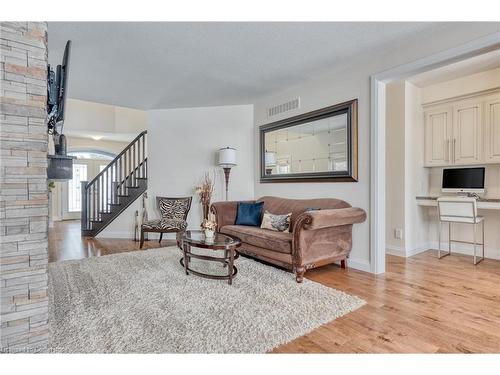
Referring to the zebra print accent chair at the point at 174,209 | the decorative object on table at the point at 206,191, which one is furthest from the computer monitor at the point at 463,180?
the zebra print accent chair at the point at 174,209

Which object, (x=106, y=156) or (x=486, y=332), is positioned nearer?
(x=486, y=332)

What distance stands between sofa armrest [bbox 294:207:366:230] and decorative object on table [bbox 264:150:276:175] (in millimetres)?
1695

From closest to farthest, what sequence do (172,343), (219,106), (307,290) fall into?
(172,343)
(307,290)
(219,106)

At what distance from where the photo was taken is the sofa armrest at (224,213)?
4160 mm

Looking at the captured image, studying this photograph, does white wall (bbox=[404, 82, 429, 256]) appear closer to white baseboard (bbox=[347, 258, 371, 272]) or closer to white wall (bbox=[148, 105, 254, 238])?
white baseboard (bbox=[347, 258, 371, 272])

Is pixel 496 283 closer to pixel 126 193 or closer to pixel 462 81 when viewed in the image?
pixel 462 81

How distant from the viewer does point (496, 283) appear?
286 centimetres

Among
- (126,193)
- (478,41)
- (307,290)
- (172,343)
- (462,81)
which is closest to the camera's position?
(172,343)

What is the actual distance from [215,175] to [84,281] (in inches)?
112

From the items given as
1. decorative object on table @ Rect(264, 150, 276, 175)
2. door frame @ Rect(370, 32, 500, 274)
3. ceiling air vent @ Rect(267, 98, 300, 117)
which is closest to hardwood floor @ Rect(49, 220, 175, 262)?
decorative object on table @ Rect(264, 150, 276, 175)

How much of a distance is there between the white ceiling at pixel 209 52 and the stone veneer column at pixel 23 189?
1.18m

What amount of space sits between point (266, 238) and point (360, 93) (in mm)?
2064

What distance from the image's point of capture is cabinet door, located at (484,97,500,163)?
3.67m
